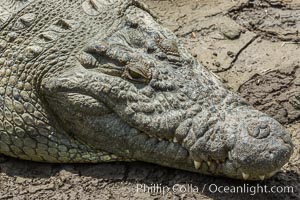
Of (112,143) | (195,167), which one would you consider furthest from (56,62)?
(195,167)

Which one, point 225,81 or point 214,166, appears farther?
point 225,81

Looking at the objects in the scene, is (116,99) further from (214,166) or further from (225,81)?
(225,81)

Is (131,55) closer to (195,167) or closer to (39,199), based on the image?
(195,167)

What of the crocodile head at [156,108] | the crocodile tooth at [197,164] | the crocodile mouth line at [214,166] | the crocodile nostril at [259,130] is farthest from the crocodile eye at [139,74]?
the crocodile nostril at [259,130]

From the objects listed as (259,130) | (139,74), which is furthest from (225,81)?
(259,130)

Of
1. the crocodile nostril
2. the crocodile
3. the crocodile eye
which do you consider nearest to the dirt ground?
the crocodile

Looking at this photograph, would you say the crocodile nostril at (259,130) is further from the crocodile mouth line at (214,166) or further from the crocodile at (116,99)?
the crocodile mouth line at (214,166)
